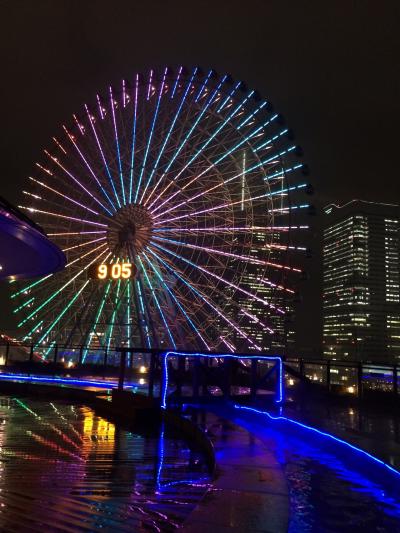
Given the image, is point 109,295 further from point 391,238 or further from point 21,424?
point 391,238

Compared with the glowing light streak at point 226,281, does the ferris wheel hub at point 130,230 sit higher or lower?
higher

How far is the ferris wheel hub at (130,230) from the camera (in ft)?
93.1

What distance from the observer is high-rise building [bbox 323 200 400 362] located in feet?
370

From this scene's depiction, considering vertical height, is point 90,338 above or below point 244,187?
below

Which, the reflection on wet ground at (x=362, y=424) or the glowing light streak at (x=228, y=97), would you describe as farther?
the glowing light streak at (x=228, y=97)

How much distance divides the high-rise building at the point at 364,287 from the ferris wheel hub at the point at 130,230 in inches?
3461

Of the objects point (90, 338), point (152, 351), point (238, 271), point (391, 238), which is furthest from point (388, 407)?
point (391, 238)

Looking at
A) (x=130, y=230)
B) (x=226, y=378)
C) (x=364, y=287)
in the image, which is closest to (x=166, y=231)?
(x=130, y=230)

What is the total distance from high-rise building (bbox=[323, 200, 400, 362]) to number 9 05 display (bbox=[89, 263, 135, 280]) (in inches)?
3543

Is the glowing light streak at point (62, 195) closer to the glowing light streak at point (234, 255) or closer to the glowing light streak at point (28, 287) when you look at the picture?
the glowing light streak at point (28, 287)

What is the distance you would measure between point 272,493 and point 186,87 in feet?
81.3

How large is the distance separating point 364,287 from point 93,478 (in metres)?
121

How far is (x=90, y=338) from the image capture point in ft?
95.5

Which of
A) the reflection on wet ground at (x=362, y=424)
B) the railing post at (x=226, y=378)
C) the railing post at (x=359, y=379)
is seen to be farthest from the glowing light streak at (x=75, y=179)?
the railing post at (x=226, y=378)
